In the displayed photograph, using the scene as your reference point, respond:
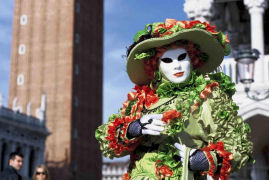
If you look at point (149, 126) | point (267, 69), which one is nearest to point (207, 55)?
point (149, 126)

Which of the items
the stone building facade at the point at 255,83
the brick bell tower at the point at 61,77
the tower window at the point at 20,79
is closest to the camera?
the stone building facade at the point at 255,83

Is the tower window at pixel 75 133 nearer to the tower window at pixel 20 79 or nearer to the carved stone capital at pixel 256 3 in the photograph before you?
the tower window at pixel 20 79

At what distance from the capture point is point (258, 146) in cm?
1062

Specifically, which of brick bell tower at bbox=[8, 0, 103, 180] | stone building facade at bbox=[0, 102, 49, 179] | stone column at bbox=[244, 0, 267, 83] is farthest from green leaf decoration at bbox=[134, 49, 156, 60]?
brick bell tower at bbox=[8, 0, 103, 180]

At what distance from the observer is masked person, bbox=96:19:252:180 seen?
299 centimetres

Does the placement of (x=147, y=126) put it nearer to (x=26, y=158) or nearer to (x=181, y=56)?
(x=181, y=56)

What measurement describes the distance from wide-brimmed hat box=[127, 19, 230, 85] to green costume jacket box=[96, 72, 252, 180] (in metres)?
0.18

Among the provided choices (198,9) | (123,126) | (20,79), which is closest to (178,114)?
(123,126)

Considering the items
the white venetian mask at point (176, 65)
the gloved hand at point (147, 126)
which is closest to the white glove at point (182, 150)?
the gloved hand at point (147, 126)

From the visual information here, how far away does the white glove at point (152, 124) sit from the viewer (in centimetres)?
298

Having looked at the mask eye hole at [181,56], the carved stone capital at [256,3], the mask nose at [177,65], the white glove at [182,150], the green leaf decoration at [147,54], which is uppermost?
the carved stone capital at [256,3]

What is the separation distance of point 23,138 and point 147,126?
113 feet

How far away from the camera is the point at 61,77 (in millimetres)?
41625

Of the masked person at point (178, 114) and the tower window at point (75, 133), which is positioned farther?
the tower window at point (75, 133)
